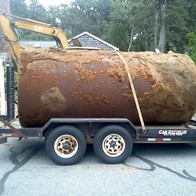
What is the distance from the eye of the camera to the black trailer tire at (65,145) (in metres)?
6.64

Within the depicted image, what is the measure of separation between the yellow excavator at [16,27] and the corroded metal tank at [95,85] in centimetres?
262

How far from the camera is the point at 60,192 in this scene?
5.19 metres

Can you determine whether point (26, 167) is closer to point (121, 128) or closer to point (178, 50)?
point (121, 128)

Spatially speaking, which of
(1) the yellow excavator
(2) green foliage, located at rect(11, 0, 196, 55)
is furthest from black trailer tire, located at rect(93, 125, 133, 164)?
(2) green foliage, located at rect(11, 0, 196, 55)

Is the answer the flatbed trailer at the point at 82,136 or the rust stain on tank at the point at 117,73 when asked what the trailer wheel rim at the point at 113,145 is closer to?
the flatbed trailer at the point at 82,136

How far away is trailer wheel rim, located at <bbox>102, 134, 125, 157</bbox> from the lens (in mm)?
6789

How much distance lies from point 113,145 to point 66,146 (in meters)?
0.94

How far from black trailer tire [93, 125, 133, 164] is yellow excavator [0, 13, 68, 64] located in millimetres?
3843

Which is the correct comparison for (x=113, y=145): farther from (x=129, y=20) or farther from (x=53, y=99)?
(x=129, y=20)

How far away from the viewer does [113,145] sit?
681cm

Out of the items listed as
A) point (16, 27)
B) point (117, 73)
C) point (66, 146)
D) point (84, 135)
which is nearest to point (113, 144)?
point (84, 135)

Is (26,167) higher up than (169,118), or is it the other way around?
(169,118)

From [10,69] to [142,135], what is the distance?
324cm

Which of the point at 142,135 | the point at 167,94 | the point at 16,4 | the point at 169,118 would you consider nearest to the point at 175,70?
the point at 167,94
